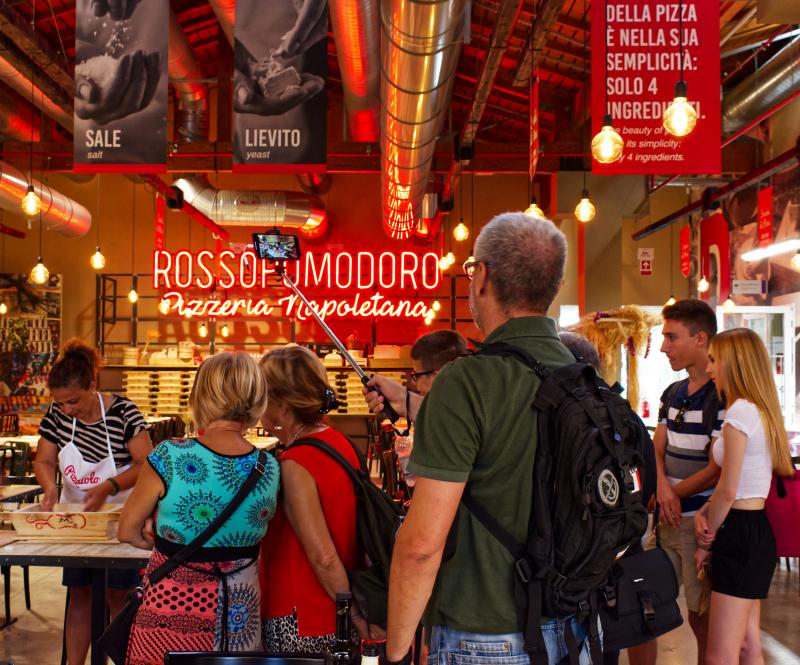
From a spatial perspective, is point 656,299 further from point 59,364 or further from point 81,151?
point 59,364

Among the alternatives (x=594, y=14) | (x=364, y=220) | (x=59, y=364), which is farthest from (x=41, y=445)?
(x=364, y=220)

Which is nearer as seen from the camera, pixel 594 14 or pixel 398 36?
pixel 398 36

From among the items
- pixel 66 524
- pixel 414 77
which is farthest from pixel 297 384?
pixel 414 77

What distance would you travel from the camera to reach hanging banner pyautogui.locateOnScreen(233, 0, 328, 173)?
19.2 feet

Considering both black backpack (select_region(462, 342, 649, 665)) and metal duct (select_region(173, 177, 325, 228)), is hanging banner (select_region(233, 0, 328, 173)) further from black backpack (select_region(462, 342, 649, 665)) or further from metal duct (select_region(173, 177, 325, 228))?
metal duct (select_region(173, 177, 325, 228))

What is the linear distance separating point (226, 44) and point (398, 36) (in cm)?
761

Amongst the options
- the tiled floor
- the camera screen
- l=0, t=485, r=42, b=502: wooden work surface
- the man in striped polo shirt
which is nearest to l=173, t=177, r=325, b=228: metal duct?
the tiled floor

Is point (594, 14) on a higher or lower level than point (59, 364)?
higher

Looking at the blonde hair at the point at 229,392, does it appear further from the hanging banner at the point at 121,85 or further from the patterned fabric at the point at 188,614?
the hanging banner at the point at 121,85

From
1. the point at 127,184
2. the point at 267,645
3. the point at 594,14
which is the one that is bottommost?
the point at 267,645

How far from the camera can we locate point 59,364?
363 cm

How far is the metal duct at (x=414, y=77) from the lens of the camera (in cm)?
477

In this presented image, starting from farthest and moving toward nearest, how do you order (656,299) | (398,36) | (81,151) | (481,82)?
(656,299) < (481,82) < (81,151) < (398,36)

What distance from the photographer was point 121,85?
235 inches
